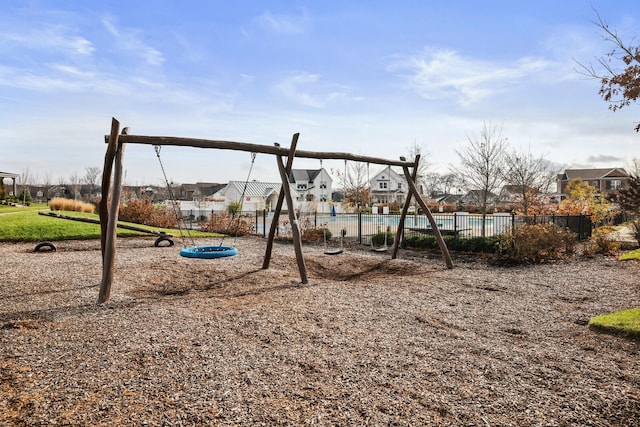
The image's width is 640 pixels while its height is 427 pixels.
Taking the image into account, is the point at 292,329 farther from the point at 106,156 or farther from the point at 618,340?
the point at 106,156

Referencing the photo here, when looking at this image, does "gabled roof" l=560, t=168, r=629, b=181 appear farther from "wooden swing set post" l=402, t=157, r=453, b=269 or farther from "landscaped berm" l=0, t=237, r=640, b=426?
"landscaped berm" l=0, t=237, r=640, b=426

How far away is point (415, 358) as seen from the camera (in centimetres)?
457

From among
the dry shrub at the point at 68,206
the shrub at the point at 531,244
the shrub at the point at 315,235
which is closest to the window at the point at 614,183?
the shrub at the point at 315,235

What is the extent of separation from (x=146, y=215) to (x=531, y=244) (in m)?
17.5

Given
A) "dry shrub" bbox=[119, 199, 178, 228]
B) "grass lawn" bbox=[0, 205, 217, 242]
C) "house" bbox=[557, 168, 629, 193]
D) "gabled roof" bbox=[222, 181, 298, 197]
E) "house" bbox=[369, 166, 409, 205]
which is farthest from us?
"house" bbox=[369, 166, 409, 205]

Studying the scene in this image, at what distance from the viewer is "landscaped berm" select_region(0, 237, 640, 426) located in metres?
3.49

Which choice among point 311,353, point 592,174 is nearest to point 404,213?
point 311,353

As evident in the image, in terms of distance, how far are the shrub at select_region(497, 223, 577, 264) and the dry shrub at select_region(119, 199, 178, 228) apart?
15.5 m

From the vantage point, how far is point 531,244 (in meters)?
11.7

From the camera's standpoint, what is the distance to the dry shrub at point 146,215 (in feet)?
71.8

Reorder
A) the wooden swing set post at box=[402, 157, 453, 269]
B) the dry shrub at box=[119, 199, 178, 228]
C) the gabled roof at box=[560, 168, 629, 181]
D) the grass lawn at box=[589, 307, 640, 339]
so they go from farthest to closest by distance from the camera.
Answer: the gabled roof at box=[560, 168, 629, 181], the dry shrub at box=[119, 199, 178, 228], the wooden swing set post at box=[402, 157, 453, 269], the grass lawn at box=[589, 307, 640, 339]

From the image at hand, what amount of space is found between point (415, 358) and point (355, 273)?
227 inches

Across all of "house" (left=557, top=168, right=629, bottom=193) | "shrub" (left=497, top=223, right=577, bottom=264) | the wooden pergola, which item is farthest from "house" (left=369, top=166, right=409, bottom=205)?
the wooden pergola

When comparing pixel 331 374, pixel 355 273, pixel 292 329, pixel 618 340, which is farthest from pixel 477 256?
pixel 331 374
